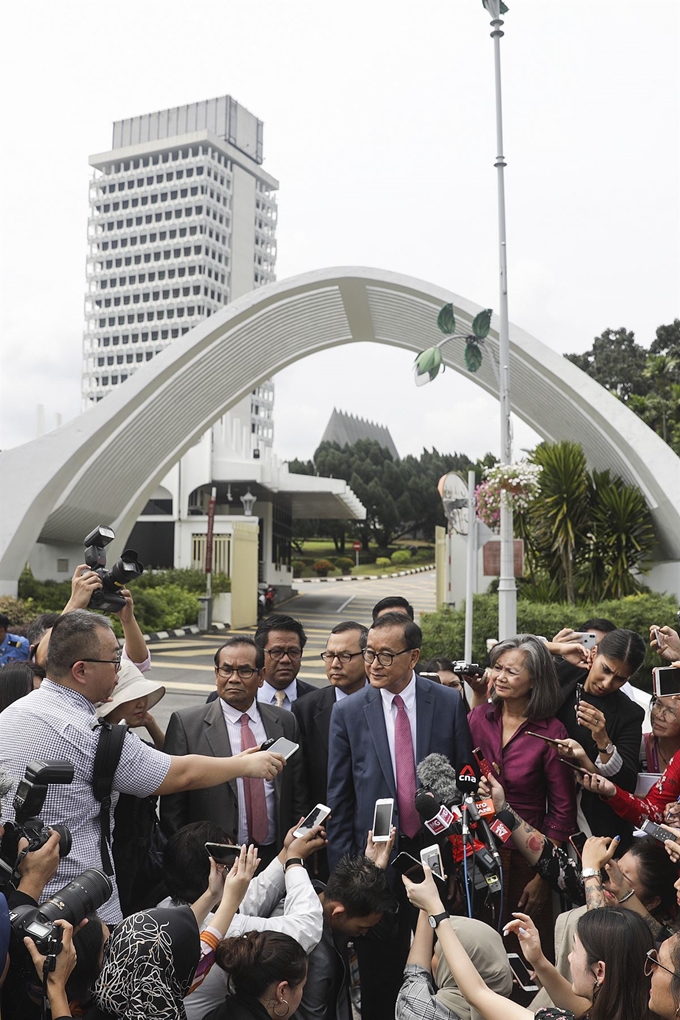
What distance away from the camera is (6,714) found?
250 cm

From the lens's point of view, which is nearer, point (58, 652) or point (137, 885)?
point (58, 652)

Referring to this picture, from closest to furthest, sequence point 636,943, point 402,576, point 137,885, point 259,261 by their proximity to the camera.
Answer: point 636,943
point 137,885
point 402,576
point 259,261

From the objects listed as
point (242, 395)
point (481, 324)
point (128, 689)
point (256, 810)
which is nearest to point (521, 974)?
point (256, 810)

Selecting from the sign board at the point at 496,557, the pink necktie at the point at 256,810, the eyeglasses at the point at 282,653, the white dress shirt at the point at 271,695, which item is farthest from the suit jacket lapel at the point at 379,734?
the sign board at the point at 496,557

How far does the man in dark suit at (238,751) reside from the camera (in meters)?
3.32

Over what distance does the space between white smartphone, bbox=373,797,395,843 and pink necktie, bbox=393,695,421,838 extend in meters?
0.34

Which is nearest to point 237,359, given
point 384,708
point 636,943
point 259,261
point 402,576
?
point 384,708

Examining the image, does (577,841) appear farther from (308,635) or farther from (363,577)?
(363,577)

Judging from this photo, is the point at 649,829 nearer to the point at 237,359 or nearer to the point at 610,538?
the point at 610,538

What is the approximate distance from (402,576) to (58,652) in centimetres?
4427

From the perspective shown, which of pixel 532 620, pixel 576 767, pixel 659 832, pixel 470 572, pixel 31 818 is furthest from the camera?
pixel 532 620

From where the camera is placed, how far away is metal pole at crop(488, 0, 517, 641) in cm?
929

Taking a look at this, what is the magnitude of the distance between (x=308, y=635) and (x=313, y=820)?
17759 millimetres

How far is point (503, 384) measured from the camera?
1074cm
